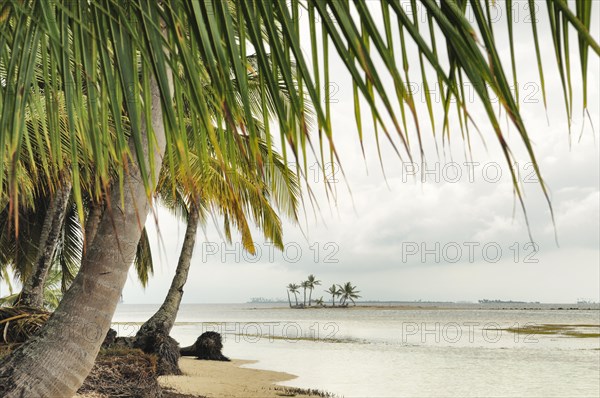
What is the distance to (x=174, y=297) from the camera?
1304cm

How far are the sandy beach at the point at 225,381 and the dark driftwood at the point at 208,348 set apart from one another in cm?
93

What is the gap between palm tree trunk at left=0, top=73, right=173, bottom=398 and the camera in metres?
3.50

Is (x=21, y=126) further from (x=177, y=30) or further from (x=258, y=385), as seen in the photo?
(x=258, y=385)

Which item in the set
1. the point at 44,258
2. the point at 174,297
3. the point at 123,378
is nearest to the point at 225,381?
the point at 174,297

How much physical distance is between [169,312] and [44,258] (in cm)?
414

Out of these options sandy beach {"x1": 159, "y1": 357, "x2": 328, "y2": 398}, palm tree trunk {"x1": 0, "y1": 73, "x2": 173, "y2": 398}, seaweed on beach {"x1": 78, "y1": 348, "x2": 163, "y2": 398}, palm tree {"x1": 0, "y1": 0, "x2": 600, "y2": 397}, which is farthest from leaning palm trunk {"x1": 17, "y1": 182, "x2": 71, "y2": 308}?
palm tree {"x1": 0, "y1": 0, "x2": 600, "y2": 397}

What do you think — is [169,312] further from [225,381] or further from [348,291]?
[348,291]

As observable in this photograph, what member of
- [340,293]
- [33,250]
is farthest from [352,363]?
[340,293]

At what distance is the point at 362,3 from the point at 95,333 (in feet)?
10.4

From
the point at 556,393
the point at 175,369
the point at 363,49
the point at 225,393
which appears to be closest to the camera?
the point at 363,49

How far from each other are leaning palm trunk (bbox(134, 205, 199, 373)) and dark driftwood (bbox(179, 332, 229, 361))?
443 cm

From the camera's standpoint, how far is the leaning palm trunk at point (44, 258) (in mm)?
8336

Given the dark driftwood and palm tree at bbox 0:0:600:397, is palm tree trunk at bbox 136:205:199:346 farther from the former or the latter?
palm tree at bbox 0:0:600:397

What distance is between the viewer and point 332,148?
1035 millimetres
